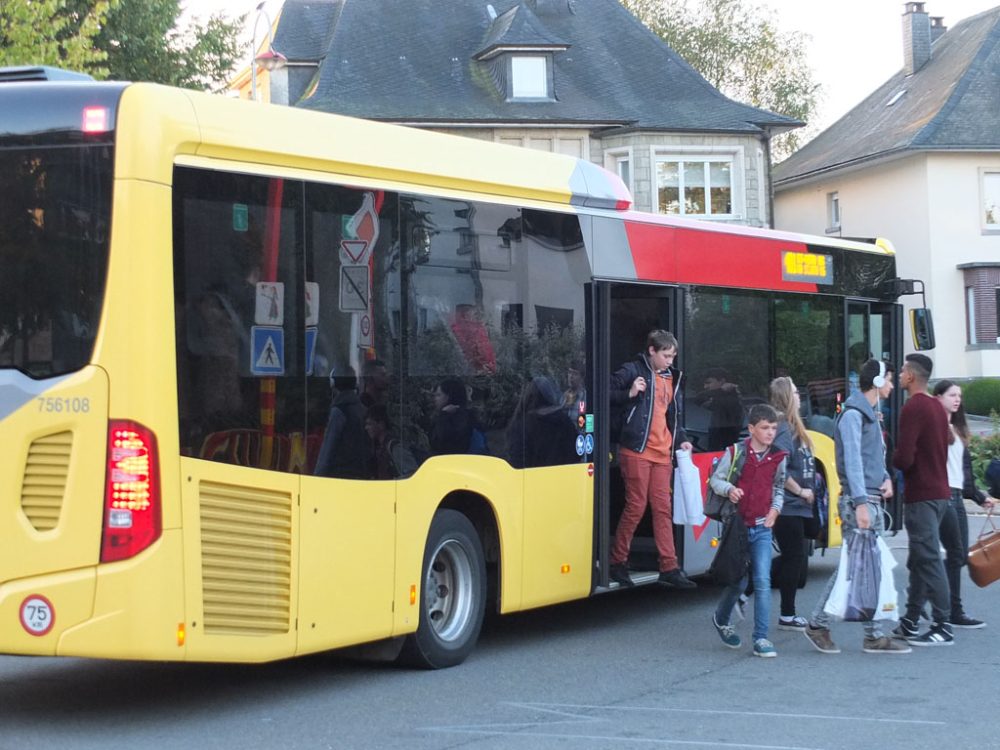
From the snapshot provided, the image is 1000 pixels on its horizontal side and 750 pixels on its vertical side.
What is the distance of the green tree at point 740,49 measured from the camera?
61062 millimetres

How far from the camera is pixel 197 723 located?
7.64m

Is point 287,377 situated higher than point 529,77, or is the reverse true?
point 529,77

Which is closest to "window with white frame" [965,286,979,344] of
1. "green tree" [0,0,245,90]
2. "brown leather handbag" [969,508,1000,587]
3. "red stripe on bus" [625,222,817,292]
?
"green tree" [0,0,245,90]

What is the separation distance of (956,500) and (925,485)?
89 cm

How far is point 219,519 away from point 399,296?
1.95 metres

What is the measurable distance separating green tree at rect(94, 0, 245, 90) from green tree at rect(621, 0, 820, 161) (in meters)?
37.0

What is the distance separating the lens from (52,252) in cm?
720

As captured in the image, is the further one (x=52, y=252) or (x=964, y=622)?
(x=964, y=622)

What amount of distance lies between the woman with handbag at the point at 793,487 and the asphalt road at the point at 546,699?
55 cm

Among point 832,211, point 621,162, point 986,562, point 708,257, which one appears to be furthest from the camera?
point 832,211

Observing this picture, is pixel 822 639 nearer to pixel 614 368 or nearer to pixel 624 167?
pixel 614 368

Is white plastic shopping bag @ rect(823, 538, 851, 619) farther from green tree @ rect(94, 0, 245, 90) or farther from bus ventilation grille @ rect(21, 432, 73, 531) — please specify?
green tree @ rect(94, 0, 245, 90)

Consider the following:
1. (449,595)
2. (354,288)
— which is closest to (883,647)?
(449,595)

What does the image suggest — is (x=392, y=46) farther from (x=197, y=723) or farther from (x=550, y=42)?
(x=197, y=723)
